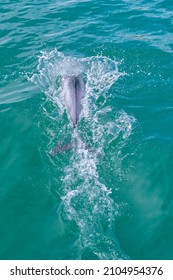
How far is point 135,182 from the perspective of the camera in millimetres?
11641

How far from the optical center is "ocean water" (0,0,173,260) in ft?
33.2

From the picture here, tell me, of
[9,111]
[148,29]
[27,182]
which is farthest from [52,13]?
[27,182]

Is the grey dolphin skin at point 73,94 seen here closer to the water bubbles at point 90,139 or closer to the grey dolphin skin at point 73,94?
the grey dolphin skin at point 73,94

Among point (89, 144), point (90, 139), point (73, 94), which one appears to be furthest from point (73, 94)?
point (89, 144)

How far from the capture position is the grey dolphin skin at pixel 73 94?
46.3 feet

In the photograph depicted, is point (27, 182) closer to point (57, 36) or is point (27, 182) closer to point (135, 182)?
point (135, 182)

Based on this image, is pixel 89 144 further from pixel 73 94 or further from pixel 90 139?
pixel 73 94

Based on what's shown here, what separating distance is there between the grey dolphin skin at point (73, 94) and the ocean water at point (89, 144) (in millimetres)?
317

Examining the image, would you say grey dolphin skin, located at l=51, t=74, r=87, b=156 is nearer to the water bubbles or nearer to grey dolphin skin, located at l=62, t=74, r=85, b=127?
grey dolphin skin, located at l=62, t=74, r=85, b=127

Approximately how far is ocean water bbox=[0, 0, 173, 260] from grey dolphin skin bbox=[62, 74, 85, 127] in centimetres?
32

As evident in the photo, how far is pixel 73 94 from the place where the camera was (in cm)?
1491

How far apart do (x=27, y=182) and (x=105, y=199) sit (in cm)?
288

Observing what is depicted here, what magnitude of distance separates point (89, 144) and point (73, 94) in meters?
3.10

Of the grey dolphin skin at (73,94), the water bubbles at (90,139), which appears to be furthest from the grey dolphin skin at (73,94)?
the water bubbles at (90,139)
